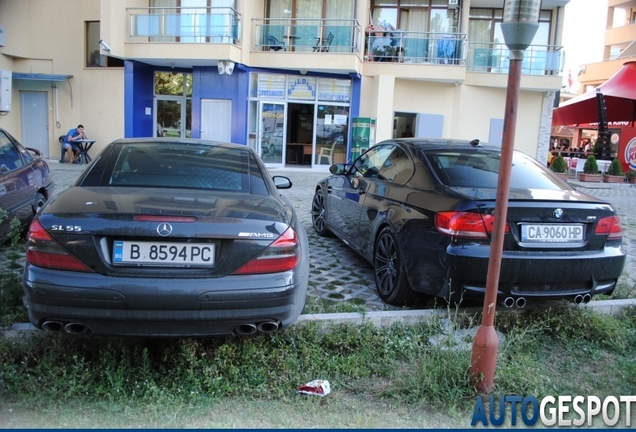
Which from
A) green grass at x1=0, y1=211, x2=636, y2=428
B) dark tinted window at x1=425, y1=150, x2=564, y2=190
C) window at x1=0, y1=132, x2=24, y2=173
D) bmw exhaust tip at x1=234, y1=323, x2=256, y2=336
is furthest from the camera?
window at x1=0, y1=132, x2=24, y2=173

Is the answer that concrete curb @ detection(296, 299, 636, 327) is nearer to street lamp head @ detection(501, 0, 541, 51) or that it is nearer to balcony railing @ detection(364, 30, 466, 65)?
street lamp head @ detection(501, 0, 541, 51)

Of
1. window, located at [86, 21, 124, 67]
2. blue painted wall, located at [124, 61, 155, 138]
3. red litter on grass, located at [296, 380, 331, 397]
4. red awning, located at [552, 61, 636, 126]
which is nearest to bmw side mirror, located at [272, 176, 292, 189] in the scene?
red litter on grass, located at [296, 380, 331, 397]

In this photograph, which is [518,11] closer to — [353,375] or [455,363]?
[455,363]

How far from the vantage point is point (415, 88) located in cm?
2008

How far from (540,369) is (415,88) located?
58.1 feet

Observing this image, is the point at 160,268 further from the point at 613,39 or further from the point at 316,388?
the point at 613,39

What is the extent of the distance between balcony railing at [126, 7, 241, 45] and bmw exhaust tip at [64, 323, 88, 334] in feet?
50.1

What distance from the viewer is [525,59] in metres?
20.2

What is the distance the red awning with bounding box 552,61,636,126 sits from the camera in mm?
23922

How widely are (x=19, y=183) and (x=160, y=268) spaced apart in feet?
13.2

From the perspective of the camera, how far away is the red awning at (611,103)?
23.9m

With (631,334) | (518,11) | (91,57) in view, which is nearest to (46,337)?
(518,11)

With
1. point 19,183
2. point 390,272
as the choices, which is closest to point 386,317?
point 390,272

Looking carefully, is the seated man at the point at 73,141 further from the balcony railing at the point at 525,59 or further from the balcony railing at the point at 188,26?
the balcony railing at the point at 525,59
